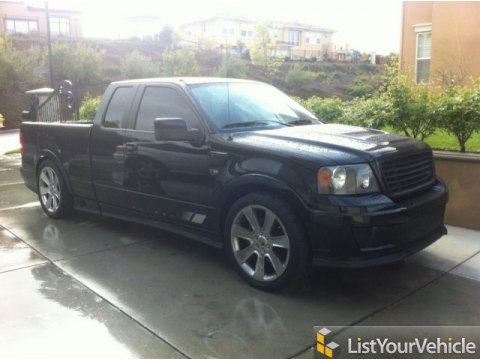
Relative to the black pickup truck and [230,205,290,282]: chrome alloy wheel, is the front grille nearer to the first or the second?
the black pickup truck

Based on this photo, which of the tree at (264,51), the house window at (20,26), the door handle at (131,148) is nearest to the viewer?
the door handle at (131,148)

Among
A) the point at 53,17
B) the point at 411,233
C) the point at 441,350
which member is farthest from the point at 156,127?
the point at 53,17

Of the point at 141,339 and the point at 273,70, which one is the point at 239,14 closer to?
the point at 273,70

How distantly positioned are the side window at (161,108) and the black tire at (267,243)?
1030 millimetres

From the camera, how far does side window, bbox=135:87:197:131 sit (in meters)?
4.62

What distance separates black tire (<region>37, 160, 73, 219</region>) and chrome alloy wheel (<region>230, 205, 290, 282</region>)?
2863 millimetres

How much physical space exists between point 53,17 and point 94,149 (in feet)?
187

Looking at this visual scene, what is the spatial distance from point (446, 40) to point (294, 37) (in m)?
68.3

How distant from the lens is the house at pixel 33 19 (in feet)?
170

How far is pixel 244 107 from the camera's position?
4750mm

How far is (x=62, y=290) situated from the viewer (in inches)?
161

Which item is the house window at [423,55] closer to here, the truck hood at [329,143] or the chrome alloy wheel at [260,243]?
the truck hood at [329,143]

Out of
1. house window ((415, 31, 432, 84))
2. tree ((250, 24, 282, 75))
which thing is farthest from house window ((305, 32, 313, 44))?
house window ((415, 31, 432, 84))

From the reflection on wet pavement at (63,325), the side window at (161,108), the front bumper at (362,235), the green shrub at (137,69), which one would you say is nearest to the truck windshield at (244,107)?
the side window at (161,108)
